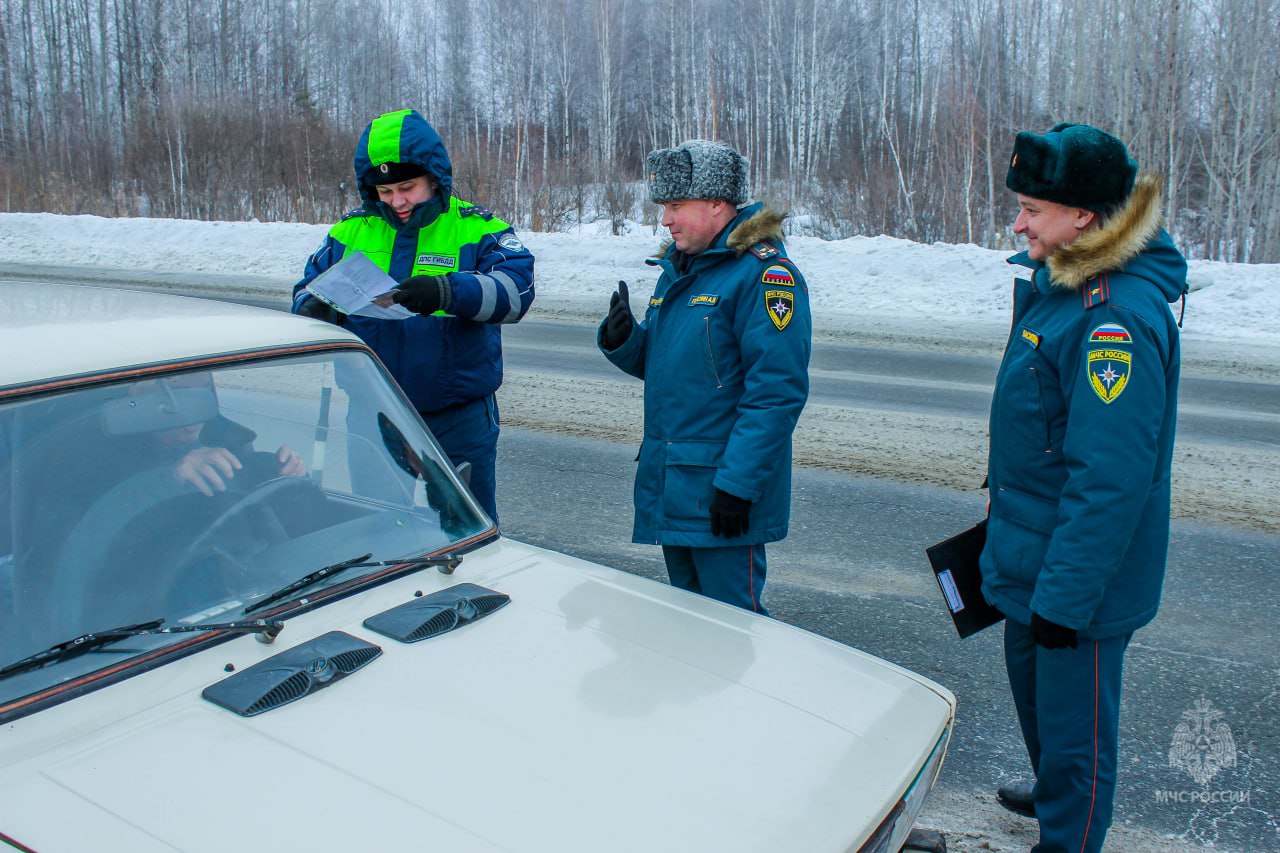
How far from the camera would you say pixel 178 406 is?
2322 mm

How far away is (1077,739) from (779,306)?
1369mm

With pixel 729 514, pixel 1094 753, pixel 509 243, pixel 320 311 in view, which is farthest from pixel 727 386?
pixel 320 311

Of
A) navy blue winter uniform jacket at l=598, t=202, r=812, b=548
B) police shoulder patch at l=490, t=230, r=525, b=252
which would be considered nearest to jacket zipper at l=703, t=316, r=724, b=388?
navy blue winter uniform jacket at l=598, t=202, r=812, b=548

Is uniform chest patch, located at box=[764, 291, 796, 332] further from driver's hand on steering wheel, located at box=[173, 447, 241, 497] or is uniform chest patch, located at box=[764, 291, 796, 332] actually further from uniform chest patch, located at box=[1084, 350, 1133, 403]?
driver's hand on steering wheel, located at box=[173, 447, 241, 497]

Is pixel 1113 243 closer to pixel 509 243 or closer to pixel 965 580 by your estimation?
pixel 965 580

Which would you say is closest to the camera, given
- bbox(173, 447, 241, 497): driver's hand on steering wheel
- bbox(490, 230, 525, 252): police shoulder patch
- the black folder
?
bbox(173, 447, 241, 497): driver's hand on steering wheel

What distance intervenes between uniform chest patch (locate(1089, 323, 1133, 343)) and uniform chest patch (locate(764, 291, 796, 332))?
2.96 ft

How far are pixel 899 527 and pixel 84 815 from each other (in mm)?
4711

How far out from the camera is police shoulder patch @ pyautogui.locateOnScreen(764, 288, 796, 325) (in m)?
3.06

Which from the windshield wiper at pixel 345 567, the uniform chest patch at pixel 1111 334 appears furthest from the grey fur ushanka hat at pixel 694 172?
the windshield wiper at pixel 345 567

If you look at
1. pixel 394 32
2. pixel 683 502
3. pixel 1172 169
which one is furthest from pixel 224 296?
pixel 394 32

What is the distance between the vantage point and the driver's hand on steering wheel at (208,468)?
7.39 ft

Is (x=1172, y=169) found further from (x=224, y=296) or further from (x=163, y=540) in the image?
(x=163, y=540)

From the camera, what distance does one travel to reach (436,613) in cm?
223
